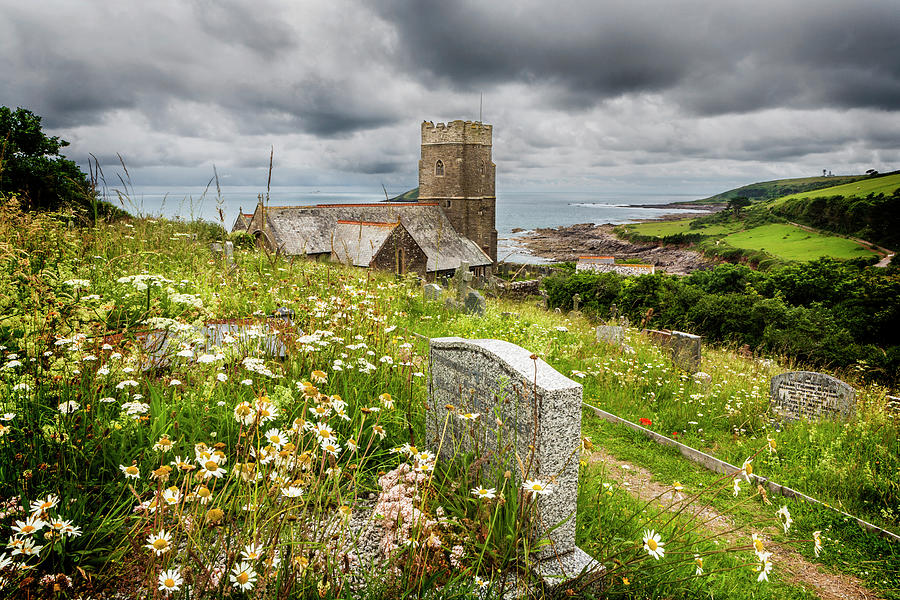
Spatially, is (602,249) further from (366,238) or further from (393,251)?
(393,251)

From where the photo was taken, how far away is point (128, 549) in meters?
2.42

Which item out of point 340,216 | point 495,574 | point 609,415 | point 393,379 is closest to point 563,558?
point 495,574

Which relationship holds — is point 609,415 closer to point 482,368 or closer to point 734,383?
point 734,383

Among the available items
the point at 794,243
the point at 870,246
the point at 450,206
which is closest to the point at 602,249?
the point at 794,243

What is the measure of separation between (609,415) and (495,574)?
4.99 metres

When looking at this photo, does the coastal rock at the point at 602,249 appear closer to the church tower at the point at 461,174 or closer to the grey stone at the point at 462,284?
the church tower at the point at 461,174

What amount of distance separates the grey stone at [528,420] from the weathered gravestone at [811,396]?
6.19 m

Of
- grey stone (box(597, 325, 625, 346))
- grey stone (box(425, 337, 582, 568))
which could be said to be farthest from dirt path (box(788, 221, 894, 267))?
grey stone (box(425, 337, 582, 568))


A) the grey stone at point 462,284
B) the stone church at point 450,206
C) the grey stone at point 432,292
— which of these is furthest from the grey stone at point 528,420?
the stone church at point 450,206

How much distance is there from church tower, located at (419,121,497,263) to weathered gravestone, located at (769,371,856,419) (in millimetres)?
33537

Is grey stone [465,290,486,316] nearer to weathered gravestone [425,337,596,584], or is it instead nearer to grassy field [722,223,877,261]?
weathered gravestone [425,337,596,584]

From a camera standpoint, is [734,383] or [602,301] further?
[602,301]

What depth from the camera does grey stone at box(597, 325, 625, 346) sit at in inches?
411

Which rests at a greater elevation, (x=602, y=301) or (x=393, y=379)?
(x=393, y=379)
